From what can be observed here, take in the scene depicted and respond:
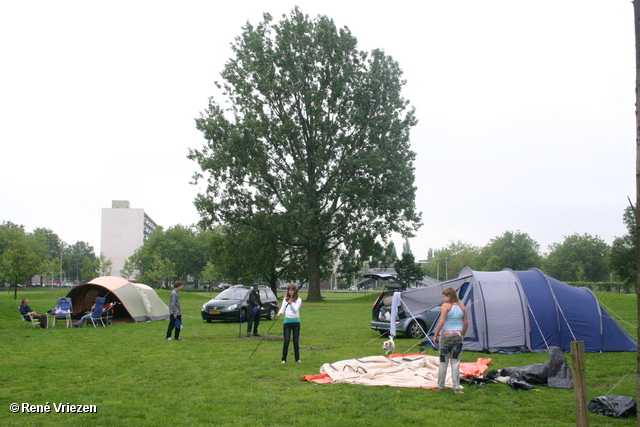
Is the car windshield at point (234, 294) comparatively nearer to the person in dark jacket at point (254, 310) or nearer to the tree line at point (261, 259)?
the person in dark jacket at point (254, 310)

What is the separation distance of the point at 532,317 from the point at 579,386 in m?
8.52

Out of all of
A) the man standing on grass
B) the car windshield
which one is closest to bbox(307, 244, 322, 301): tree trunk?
the car windshield

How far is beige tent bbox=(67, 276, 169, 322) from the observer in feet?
69.7

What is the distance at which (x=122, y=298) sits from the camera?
21.1 metres

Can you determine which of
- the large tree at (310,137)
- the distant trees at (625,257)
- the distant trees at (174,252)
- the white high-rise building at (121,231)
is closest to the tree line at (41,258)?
the white high-rise building at (121,231)

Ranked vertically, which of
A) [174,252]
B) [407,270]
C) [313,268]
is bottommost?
[407,270]

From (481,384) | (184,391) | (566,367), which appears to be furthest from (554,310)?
(184,391)

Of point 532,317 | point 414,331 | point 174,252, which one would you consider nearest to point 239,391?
point 532,317

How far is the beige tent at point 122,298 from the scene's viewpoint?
2125 centimetres

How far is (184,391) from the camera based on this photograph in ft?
26.0

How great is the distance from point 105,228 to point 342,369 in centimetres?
10638

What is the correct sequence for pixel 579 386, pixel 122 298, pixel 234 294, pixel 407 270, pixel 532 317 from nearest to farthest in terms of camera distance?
pixel 579 386 < pixel 532 317 < pixel 122 298 < pixel 234 294 < pixel 407 270

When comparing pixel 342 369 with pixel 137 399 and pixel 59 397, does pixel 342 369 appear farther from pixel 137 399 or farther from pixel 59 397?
pixel 59 397

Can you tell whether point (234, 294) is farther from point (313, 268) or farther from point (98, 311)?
point (313, 268)
